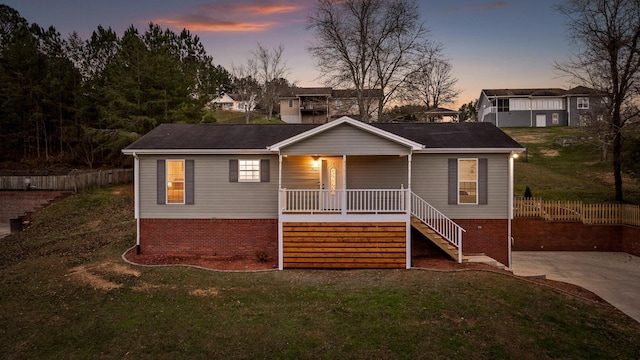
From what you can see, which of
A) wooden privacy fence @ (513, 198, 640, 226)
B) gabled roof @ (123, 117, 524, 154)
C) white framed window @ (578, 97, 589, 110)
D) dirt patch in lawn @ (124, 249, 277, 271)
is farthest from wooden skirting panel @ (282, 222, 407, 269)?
white framed window @ (578, 97, 589, 110)

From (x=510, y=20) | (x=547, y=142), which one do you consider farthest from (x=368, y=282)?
(x=547, y=142)

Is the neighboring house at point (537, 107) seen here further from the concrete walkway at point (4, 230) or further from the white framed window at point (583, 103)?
the concrete walkway at point (4, 230)

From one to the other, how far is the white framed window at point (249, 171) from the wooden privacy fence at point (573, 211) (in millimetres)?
12249

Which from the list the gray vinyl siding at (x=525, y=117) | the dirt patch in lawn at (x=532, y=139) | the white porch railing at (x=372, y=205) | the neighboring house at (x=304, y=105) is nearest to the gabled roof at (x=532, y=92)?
the gray vinyl siding at (x=525, y=117)

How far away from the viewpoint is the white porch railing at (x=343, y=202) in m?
12.6

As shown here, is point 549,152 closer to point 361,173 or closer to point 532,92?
point 532,92

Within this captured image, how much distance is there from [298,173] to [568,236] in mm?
13049

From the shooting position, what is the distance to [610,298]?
10.9 meters

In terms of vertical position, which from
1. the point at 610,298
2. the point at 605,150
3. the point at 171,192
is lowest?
the point at 610,298

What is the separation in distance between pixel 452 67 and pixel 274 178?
3035 centimetres

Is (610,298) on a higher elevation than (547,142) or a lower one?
lower

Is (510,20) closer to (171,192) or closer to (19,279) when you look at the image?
(171,192)

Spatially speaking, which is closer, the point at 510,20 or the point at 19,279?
the point at 19,279

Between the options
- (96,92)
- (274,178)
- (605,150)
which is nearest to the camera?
(274,178)
